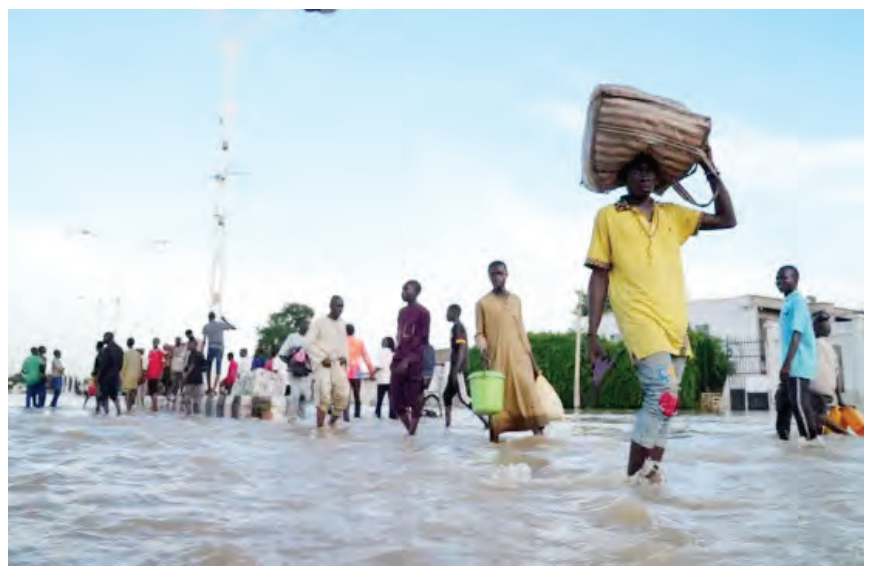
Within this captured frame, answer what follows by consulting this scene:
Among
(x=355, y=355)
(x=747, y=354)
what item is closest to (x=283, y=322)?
(x=747, y=354)

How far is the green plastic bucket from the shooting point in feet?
26.6

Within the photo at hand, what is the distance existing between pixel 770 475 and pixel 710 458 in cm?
108

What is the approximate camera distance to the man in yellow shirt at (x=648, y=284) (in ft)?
16.3

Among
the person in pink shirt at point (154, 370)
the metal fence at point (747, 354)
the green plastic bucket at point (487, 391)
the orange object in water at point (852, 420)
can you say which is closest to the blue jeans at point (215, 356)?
the person in pink shirt at point (154, 370)

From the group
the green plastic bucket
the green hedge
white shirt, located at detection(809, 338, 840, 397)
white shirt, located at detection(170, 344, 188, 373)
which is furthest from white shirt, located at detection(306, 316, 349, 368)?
the green hedge

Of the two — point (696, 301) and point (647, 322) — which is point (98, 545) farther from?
point (696, 301)

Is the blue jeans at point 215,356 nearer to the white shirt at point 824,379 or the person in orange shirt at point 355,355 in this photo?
the person in orange shirt at point 355,355

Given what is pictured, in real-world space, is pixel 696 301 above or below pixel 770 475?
above

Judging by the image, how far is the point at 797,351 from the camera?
838 cm

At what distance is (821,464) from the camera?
21.5ft

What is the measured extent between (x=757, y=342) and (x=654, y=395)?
24621mm

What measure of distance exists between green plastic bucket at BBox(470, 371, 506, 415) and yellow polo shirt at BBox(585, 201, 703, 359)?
3002 millimetres


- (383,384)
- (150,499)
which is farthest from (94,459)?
(383,384)

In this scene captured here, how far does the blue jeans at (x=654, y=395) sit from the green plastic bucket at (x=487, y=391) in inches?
122
